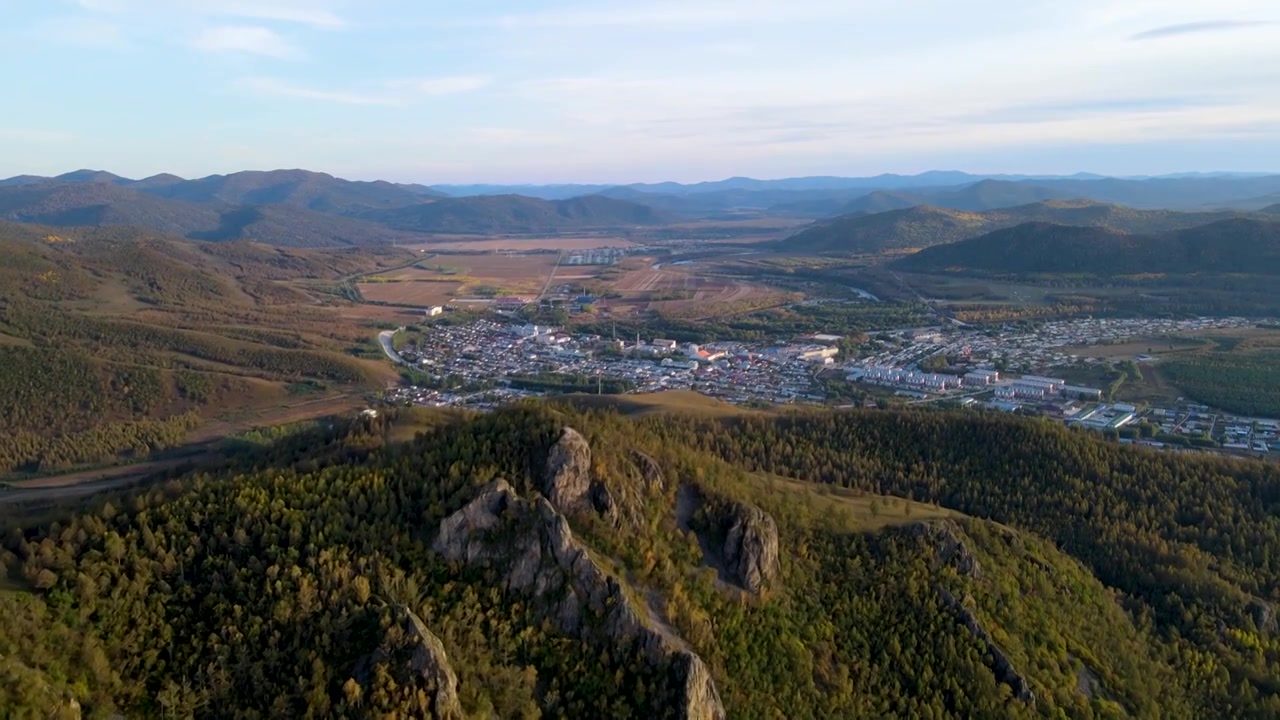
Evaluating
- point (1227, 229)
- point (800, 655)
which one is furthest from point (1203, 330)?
point (800, 655)

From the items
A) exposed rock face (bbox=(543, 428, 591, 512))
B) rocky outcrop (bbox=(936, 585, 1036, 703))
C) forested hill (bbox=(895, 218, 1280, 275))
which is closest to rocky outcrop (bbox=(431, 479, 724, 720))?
exposed rock face (bbox=(543, 428, 591, 512))

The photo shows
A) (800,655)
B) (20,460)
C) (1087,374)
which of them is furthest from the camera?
(1087,374)

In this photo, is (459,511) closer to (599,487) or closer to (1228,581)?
(599,487)

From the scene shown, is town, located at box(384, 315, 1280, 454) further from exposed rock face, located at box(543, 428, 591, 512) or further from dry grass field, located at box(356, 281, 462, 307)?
exposed rock face, located at box(543, 428, 591, 512)

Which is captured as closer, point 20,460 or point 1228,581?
point 1228,581

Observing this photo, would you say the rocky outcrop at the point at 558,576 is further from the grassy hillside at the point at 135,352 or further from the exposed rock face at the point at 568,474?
the grassy hillside at the point at 135,352

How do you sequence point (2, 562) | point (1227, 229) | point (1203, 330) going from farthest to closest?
point (1227, 229)
point (1203, 330)
point (2, 562)

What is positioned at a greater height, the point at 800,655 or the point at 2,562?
the point at 2,562
